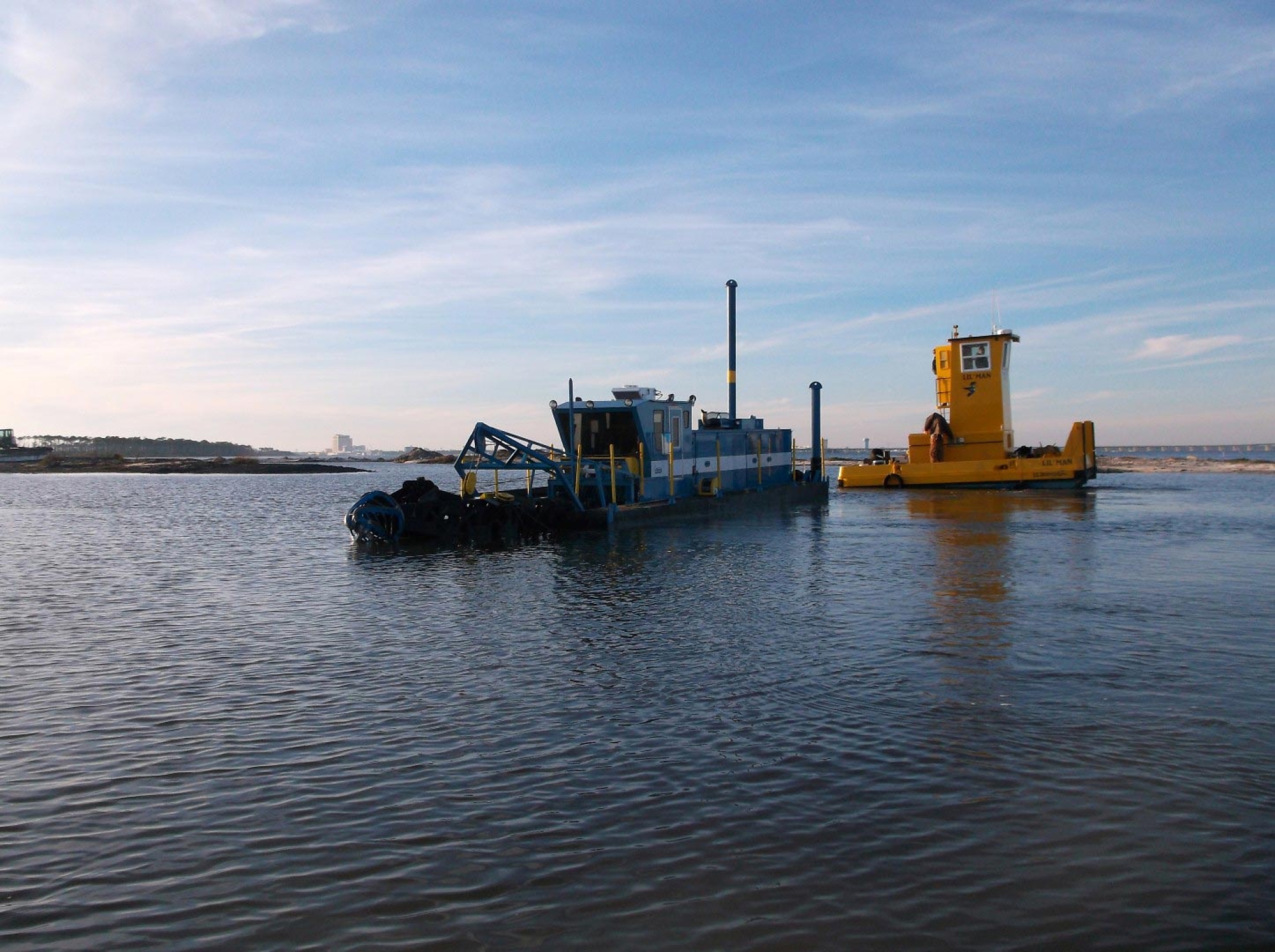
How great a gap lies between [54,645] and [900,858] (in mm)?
11093

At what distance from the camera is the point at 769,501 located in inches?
1476

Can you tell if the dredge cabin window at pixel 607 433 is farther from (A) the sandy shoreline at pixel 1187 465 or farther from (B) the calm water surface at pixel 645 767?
(A) the sandy shoreline at pixel 1187 465

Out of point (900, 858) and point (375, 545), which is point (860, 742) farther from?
point (375, 545)

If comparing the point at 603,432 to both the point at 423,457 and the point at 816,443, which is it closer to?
the point at 816,443

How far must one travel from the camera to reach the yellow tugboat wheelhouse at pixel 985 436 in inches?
1731

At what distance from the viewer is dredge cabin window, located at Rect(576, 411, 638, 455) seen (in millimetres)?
29547

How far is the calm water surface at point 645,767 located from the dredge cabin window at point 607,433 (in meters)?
13.3

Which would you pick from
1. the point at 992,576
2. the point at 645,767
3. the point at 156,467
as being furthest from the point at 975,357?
the point at 156,467

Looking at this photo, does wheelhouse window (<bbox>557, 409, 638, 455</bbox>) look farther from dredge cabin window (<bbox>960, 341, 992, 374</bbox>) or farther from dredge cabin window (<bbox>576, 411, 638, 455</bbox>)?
dredge cabin window (<bbox>960, 341, 992, 374</bbox>)

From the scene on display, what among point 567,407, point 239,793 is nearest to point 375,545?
point 567,407

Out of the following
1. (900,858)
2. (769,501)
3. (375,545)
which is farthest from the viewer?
(769,501)

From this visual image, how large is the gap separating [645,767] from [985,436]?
4111 cm

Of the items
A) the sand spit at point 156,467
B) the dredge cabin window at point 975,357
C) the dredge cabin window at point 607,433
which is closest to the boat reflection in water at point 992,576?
the dredge cabin window at point 975,357

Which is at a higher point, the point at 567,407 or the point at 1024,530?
the point at 567,407
